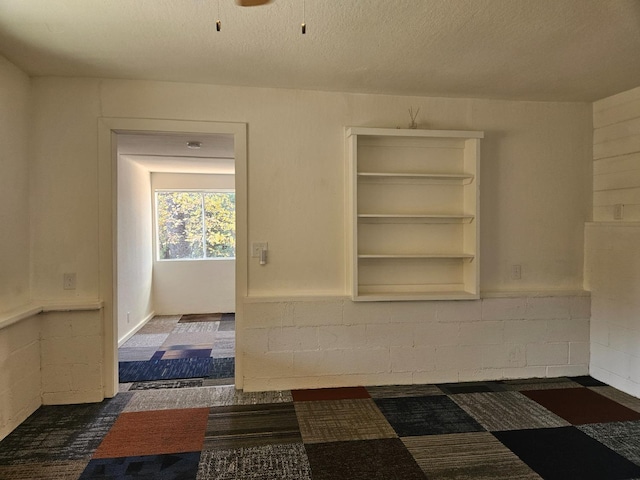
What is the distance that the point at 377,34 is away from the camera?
238 cm

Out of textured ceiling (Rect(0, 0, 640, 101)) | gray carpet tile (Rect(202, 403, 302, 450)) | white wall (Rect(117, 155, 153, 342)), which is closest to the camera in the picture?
textured ceiling (Rect(0, 0, 640, 101))

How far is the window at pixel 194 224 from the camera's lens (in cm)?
676

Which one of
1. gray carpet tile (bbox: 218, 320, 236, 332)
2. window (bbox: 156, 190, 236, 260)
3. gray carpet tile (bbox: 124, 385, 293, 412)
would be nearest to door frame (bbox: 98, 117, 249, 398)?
gray carpet tile (bbox: 124, 385, 293, 412)

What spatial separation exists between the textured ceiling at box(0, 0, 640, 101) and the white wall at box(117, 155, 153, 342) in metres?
2.44

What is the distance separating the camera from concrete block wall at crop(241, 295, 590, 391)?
10.8ft

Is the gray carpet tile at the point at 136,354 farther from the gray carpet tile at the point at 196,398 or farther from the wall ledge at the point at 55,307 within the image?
the wall ledge at the point at 55,307

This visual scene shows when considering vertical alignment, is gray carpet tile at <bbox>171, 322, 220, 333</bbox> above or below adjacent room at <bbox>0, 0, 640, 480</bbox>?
below

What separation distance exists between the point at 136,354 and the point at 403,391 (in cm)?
282

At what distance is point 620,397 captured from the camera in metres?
3.19

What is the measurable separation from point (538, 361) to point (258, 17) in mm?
3409

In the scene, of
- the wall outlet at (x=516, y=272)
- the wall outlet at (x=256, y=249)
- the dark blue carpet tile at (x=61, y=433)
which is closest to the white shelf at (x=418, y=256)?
the wall outlet at (x=516, y=272)

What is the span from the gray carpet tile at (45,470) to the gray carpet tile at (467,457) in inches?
72.3

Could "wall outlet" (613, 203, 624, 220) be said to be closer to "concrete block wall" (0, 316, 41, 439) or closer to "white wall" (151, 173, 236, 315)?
"concrete block wall" (0, 316, 41, 439)

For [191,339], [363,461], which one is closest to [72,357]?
[191,339]
